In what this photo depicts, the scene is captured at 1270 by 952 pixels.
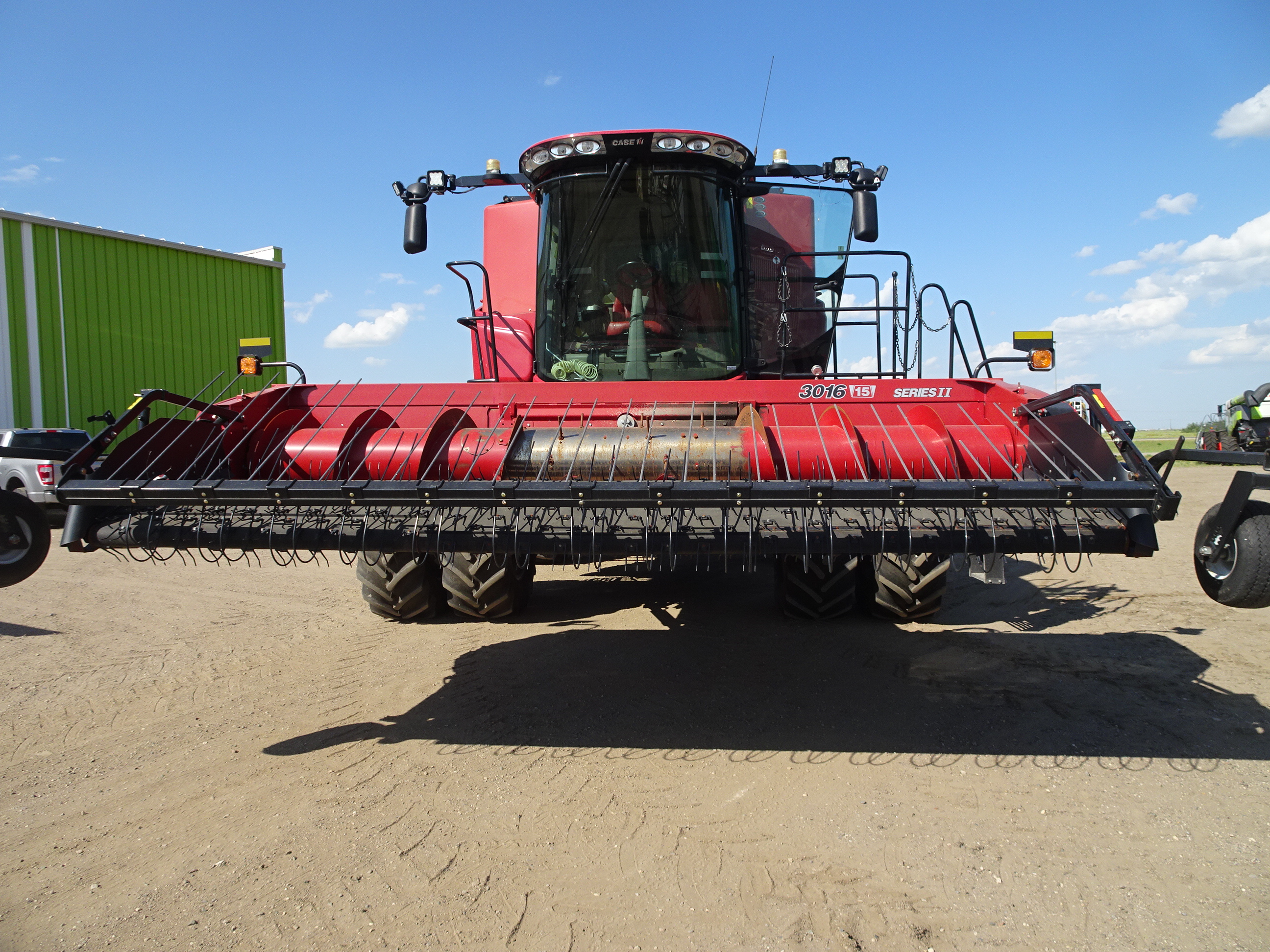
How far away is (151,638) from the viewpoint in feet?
18.4

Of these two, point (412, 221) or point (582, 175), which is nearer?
point (582, 175)

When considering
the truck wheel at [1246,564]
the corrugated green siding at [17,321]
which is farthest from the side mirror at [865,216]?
the corrugated green siding at [17,321]

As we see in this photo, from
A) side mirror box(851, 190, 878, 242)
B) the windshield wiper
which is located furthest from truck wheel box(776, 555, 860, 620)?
the windshield wiper

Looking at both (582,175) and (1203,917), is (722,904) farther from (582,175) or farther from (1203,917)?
(582,175)

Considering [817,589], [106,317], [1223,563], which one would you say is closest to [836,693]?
[817,589]

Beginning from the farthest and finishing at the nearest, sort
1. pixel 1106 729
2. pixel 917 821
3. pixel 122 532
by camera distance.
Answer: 1. pixel 1106 729
2. pixel 122 532
3. pixel 917 821

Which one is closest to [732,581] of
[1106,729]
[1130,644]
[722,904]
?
[1130,644]

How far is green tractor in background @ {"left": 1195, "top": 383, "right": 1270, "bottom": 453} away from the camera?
1609cm

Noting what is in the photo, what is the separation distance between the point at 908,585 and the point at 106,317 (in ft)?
54.2

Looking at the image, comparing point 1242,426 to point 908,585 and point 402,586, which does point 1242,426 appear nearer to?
point 908,585

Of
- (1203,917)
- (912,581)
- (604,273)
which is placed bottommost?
(1203,917)

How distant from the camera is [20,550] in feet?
10.5

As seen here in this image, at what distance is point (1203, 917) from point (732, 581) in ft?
17.2

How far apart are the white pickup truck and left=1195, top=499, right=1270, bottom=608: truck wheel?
40.0 ft
